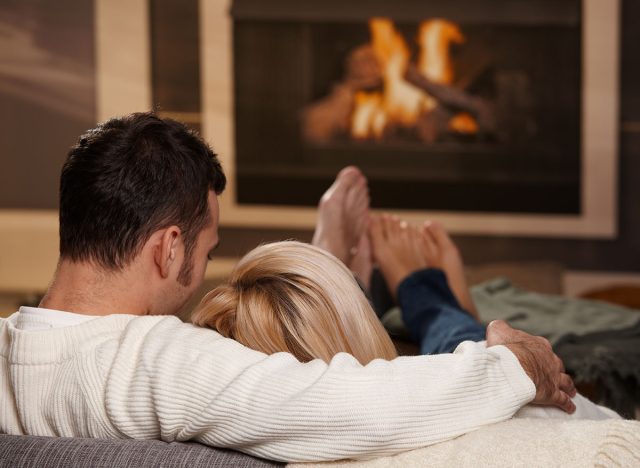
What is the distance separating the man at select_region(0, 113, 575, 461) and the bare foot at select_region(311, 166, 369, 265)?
105cm

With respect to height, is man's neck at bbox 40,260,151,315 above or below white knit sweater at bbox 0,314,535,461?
above

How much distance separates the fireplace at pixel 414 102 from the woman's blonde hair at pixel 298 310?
9.09 feet

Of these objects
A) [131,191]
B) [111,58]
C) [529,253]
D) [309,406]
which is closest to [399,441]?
[309,406]

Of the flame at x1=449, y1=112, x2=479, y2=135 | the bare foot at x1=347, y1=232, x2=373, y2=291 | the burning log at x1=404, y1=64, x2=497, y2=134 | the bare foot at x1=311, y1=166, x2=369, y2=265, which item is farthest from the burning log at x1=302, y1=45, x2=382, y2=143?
the bare foot at x1=347, y1=232, x2=373, y2=291

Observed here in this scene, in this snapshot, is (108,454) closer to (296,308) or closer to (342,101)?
(296,308)

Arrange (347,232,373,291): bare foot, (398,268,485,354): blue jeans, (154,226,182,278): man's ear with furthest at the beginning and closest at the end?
1. (347,232,373,291): bare foot
2. (398,268,485,354): blue jeans
3. (154,226,182,278): man's ear

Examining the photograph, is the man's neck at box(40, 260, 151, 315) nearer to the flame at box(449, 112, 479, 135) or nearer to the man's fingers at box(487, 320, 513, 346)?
the man's fingers at box(487, 320, 513, 346)

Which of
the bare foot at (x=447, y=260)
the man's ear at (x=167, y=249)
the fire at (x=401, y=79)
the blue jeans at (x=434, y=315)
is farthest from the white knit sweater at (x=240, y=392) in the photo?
the fire at (x=401, y=79)

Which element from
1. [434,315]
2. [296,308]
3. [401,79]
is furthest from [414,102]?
[296,308]

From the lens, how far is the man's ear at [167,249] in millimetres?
1251

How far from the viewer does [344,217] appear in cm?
246

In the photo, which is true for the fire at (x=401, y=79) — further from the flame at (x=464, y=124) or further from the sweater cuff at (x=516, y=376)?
the sweater cuff at (x=516, y=376)

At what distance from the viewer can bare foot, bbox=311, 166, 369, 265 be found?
7.83 feet

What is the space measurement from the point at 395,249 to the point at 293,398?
141 cm
